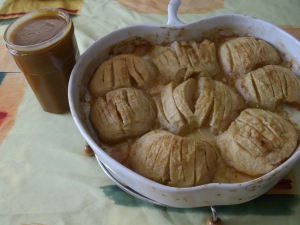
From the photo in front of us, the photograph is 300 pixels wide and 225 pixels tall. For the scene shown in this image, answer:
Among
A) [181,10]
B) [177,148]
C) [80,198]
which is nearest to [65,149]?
[80,198]

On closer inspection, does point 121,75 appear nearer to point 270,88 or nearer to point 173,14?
point 173,14

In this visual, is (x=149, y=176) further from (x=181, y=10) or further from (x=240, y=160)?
(x=181, y=10)

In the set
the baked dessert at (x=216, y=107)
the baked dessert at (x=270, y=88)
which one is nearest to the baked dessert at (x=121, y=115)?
the baked dessert at (x=216, y=107)

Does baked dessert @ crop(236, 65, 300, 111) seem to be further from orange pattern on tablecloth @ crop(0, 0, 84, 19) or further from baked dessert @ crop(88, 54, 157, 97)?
orange pattern on tablecloth @ crop(0, 0, 84, 19)

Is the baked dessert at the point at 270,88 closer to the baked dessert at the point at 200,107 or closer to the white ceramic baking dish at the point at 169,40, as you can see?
the baked dessert at the point at 200,107

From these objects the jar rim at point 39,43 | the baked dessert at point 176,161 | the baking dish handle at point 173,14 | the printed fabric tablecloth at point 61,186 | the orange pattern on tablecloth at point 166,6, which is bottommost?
the printed fabric tablecloth at point 61,186

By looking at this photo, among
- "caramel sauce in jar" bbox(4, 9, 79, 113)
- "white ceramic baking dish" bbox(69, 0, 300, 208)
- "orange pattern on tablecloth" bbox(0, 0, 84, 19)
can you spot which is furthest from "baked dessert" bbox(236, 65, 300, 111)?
"orange pattern on tablecloth" bbox(0, 0, 84, 19)

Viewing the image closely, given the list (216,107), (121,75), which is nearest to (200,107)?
(216,107)
